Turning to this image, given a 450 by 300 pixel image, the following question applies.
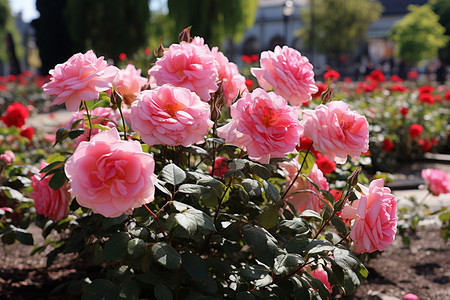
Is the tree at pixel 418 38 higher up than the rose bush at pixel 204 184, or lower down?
lower down

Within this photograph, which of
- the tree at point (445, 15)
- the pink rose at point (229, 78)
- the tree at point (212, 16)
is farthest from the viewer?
the tree at point (445, 15)

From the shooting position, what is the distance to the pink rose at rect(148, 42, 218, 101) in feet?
5.06

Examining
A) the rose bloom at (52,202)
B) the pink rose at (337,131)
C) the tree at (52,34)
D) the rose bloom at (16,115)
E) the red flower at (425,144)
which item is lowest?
the tree at (52,34)

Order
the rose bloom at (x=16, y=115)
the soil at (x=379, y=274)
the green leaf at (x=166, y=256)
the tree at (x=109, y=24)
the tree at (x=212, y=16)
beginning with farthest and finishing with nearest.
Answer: the tree at (x=109, y=24) → the tree at (x=212, y=16) → the rose bloom at (x=16, y=115) → the soil at (x=379, y=274) → the green leaf at (x=166, y=256)

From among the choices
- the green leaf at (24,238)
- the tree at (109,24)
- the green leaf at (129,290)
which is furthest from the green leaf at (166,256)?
A: the tree at (109,24)

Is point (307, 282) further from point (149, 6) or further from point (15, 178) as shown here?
point (149, 6)

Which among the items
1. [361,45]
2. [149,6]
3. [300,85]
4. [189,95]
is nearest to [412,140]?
[300,85]

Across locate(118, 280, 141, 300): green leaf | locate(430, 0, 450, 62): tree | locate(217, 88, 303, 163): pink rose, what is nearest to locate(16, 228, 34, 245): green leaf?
locate(118, 280, 141, 300): green leaf

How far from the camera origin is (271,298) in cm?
144

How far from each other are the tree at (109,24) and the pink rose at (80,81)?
15106mm

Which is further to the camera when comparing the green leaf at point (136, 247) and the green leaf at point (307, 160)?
→ the green leaf at point (307, 160)

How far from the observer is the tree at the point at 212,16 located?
15328 millimetres

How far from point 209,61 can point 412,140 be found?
18.8ft

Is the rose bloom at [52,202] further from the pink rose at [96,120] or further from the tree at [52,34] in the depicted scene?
the tree at [52,34]
